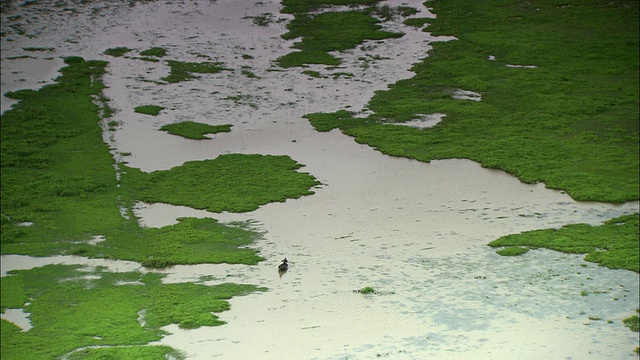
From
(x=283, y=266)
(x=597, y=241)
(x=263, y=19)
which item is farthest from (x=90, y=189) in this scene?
(x=263, y=19)

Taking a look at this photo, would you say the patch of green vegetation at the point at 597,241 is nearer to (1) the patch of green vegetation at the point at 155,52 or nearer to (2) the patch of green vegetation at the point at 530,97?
(2) the patch of green vegetation at the point at 530,97

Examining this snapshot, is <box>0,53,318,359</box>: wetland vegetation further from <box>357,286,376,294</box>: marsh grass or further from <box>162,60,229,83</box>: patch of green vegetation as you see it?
<box>162,60,229,83</box>: patch of green vegetation

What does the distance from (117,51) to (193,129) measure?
5.94 metres

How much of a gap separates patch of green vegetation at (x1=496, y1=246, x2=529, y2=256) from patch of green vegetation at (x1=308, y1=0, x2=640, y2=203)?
2802 mm

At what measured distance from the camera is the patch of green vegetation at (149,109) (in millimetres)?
21547

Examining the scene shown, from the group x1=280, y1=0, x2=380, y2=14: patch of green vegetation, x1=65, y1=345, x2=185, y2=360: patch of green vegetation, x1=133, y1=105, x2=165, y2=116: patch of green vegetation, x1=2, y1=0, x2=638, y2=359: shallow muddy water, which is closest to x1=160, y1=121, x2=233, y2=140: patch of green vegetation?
x1=2, y1=0, x2=638, y2=359: shallow muddy water

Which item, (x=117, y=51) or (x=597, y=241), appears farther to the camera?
(x=117, y=51)

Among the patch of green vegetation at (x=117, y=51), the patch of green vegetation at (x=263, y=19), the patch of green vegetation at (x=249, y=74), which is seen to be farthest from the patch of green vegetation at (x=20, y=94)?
the patch of green vegetation at (x=263, y=19)

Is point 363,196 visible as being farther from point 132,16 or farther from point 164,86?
point 132,16

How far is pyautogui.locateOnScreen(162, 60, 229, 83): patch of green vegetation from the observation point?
78.2ft

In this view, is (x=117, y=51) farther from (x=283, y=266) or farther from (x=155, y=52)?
(x=283, y=266)

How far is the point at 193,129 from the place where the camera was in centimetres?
2083

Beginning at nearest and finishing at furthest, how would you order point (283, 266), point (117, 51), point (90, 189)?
point (283, 266), point (90, 189), point (117, 51)

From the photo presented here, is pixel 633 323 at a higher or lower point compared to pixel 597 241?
higher
